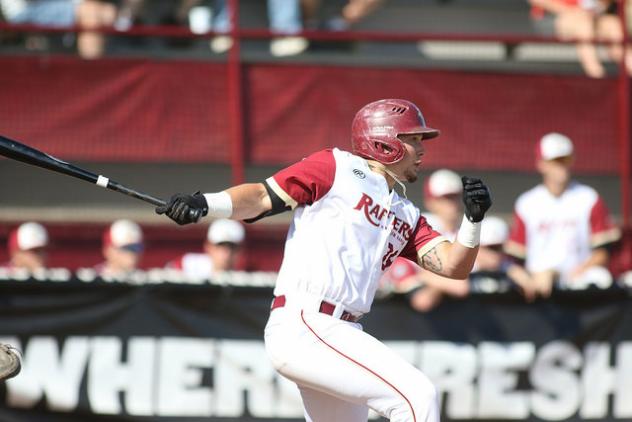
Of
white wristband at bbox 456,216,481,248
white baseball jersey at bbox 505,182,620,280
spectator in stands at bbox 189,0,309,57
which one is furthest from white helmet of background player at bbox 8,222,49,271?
white wristband at bbox 456,216,481,248

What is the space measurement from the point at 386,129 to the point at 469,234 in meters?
0.67

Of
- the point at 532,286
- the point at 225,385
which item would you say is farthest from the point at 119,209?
the point at 532,286

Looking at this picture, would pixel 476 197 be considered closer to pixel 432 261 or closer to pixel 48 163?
pixel 432 261

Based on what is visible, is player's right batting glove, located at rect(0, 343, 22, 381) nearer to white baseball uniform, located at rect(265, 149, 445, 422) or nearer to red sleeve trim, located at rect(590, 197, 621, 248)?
white baseball uniform, located at rect(265, 149, 445, 422)

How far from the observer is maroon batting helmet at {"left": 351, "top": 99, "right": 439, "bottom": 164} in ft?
18.4

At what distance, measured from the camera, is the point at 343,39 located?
9695 millimetres

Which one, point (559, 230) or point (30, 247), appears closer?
point (30, 247)

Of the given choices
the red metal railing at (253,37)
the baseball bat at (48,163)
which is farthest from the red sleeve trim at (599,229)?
the baseball bat at (48,163)

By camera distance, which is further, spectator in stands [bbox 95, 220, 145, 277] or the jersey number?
spectator in stands [bbox 95, 220, 145, 277]

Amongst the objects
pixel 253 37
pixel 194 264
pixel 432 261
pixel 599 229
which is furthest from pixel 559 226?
pixel 432 261

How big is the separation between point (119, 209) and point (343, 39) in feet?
8.23

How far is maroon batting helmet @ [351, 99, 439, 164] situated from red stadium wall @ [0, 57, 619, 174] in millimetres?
4136

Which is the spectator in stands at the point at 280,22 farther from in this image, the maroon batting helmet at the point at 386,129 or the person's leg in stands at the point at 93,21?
the maroon batting helmet at the point at 386,129

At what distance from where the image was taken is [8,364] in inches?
219
